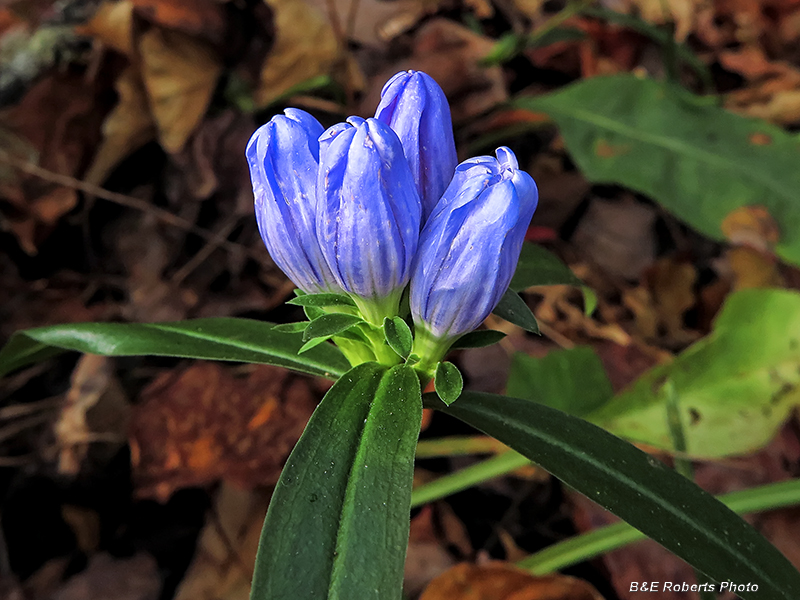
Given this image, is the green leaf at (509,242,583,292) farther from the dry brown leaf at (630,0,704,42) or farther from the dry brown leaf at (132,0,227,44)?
the dry brown leaf at (630,0,704,42)

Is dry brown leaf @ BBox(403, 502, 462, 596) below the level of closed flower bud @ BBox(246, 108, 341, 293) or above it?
below

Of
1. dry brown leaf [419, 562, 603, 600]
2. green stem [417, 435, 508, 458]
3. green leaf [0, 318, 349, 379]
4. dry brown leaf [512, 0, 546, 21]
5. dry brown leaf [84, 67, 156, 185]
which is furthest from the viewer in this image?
dry brown leaf [512, 0, 546, 21]

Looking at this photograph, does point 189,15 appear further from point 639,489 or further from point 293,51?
point 639,489

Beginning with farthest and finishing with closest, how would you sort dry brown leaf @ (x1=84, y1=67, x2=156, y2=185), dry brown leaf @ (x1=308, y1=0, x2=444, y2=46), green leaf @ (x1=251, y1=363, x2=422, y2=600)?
dry brown leaf @ (x1=308, y1=0, x2=444, y2=46) → dry brown leaf @ (x1=84, y1=67, x2=156, y2=185) → green leaf @ (x1=251, y1=363, x2=422, y2=600)

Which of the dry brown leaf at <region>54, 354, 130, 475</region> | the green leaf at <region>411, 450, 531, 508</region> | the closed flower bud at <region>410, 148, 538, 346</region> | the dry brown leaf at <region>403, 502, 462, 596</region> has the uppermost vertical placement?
the closed flower bud at <region>410, 148, 538, 346</region>

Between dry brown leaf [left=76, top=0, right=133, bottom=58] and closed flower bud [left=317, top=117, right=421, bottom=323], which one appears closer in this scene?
closed flower bud [left=317, top=117, right=421, bottom=323]

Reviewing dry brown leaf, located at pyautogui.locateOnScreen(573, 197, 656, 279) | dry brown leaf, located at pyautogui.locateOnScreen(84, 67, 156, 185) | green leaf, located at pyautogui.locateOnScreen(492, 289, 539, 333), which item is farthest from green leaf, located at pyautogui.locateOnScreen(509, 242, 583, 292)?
dry brown leaf, located at pyautogui.locateOnScreen(84, 67, 156, 185)

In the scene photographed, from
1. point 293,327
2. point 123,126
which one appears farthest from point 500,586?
point 123,126

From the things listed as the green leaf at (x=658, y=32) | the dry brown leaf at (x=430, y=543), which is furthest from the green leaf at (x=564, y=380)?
the green leaf at (x=658, y=32)
